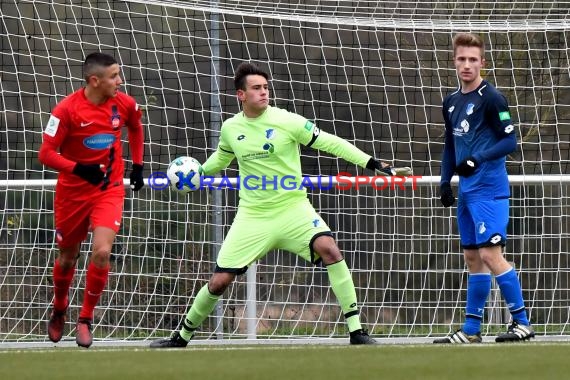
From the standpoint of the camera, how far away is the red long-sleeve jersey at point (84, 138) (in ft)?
28.6

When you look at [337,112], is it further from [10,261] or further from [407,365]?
[407,365]

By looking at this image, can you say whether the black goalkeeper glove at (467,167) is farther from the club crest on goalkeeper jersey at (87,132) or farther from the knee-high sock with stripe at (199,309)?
the club crest on goalkeeper jersey at (87,132)

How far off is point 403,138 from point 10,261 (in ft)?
13.1

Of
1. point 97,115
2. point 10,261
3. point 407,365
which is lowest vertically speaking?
point 407,365

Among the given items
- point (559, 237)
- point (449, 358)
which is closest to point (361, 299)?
point (559, 237)

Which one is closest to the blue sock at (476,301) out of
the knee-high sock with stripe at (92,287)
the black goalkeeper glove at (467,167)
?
the black goalkeeper glove at (467,167)

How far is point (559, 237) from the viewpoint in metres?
11.0

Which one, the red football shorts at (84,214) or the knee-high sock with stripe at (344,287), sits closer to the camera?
the knee-high sock with stripe at (344,287)

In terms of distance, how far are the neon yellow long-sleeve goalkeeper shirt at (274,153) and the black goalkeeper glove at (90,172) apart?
35.1 inches

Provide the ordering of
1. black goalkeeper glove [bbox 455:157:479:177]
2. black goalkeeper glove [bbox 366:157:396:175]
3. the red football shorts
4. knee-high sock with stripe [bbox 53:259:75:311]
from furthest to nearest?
knee-high sock with stripe [bbox 53:259:75:311], the red football shorts, black goalkeeper glove [bbox 455:157:479:177], black goalkeeper glove [bbox 366:157:396:175]

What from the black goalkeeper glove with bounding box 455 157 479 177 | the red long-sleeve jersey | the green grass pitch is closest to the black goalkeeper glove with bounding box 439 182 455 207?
the black goalkeeper glove with bounding box 455 157 479 177

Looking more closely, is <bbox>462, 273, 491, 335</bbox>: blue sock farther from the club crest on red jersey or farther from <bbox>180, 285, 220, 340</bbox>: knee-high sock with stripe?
the club crest on red jersey

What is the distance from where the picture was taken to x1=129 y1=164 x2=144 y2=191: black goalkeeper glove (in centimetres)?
903

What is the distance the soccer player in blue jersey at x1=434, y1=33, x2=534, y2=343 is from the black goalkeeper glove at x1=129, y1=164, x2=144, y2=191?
2.07m
